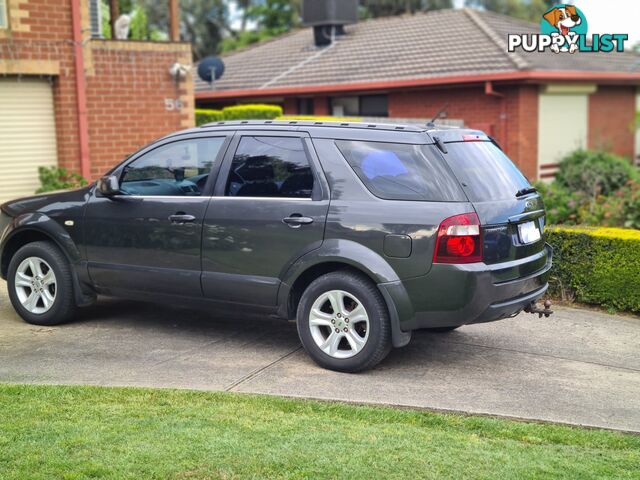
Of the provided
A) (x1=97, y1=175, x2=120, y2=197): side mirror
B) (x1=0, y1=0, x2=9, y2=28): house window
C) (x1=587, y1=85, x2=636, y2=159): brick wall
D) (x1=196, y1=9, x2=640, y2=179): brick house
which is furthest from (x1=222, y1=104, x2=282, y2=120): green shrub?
(x1=97, y1=175, x2=120, y2=197): side mirror

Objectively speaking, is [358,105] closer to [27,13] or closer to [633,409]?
[27,13]

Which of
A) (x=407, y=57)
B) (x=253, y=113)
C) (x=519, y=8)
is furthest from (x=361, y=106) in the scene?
(x=519, y=8)

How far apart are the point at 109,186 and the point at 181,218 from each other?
0.74 metres

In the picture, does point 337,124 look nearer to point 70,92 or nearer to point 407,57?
point 70,92

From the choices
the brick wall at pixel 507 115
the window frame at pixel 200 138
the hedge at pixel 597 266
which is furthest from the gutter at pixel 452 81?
the window frame at pixel 200 138

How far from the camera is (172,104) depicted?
1509 cm

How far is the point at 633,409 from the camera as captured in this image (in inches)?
221

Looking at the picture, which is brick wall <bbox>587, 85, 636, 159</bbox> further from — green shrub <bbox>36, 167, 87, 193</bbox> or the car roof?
the car roof

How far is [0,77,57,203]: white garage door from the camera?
1326cm

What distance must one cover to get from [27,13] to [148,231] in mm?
7508

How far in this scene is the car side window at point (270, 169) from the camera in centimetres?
652

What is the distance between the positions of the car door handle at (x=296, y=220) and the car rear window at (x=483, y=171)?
1107 mm

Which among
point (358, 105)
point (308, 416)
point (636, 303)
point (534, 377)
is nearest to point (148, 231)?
point (308, 416)

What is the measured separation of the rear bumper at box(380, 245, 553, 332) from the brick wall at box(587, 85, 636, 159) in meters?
15.0
